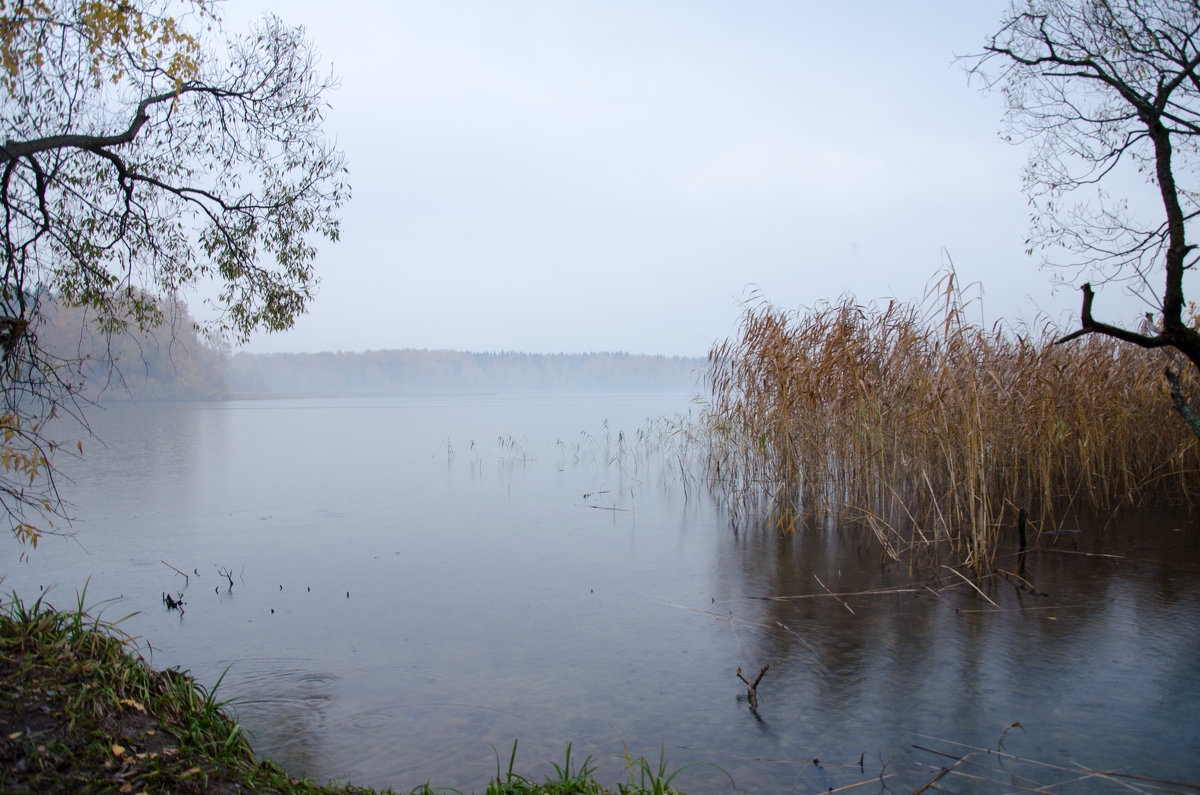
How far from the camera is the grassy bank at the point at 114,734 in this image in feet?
8.26

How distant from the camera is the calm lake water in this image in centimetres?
336

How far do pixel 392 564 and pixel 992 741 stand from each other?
533 cm

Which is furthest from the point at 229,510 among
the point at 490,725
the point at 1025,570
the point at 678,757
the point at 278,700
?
the point at 1025,570

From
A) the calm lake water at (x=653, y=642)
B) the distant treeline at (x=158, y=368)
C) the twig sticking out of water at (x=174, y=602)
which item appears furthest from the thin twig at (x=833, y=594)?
the distant treeline at (x=158, y=368)

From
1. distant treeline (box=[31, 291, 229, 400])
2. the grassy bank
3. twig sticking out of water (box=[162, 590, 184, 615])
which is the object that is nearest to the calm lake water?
twig sticking out of water (box=[162, 590, 184, 615])

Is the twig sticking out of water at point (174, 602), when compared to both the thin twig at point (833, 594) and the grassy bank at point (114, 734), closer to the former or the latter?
the grassy bank at point (114, 734)

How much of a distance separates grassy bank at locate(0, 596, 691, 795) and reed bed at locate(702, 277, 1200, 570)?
15.0 ft

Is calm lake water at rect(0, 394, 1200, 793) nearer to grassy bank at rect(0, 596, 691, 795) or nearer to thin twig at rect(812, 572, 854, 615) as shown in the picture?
thin twig at rect(812, 572, 854, 615)

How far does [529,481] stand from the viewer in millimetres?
12516

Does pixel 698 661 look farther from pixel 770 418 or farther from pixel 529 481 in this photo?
pixel 529 481

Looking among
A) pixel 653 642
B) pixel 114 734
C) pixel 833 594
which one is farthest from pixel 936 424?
pixel 114 734

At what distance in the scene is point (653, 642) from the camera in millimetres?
4926

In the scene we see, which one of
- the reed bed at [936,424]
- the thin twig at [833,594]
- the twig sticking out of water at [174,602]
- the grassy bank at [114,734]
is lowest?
the twig sticking out of water at [174,602]

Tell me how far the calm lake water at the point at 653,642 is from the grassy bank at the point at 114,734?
0.43 m
